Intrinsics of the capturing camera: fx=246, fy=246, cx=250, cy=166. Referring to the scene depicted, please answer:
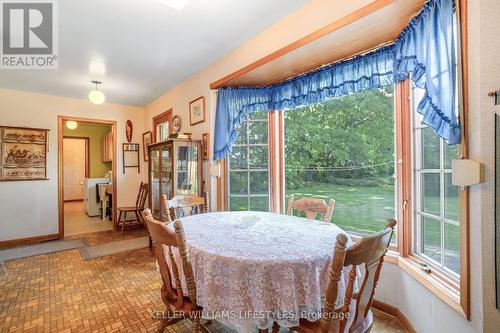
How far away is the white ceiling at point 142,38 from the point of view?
197cm

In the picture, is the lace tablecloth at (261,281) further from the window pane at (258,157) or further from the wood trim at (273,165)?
the window pane at (258,157)

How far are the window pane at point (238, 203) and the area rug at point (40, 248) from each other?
8.32 feet

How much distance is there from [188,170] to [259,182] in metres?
0.97

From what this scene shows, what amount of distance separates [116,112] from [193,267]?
14.9ft

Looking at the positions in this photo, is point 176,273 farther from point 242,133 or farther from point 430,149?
point 242,133

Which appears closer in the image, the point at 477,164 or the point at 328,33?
the point at 477,164

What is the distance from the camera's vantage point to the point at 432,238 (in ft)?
5.87

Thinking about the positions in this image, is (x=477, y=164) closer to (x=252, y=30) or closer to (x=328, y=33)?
(x=328, y=33)

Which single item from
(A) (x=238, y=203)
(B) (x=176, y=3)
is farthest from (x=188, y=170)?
(B) (x=176, y=3)

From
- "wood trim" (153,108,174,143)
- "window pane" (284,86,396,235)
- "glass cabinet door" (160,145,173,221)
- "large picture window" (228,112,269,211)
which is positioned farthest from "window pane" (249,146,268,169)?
"wood trim" (153,108,174,143)

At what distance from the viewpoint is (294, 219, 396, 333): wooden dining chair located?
37.7 inches

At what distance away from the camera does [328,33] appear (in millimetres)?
1822

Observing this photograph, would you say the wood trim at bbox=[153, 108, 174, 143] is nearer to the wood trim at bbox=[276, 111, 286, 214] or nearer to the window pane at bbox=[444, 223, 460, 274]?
the wood trim at bbox=[276, 111, 286, 214]

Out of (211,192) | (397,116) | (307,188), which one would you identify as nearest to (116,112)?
(211,192)
